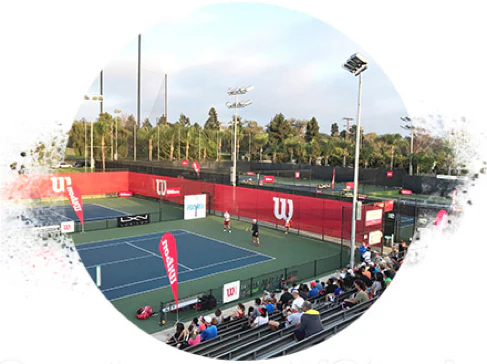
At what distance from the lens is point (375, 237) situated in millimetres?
20984

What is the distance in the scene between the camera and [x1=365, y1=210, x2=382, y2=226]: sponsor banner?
68.4 feet

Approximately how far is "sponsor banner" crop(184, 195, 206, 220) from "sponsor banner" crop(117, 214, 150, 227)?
275cm

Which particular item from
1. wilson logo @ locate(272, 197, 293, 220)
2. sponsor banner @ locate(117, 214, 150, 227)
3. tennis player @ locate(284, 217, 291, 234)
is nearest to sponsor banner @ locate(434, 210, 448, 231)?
tennis player @ locate(284, 217, 291, 234)

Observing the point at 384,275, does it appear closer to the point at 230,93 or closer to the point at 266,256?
the point at 266,256

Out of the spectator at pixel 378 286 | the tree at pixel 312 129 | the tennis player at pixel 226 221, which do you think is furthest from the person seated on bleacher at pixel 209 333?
the tree at pixel 312 129

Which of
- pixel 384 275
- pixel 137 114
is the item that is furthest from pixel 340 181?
pixel 384 275

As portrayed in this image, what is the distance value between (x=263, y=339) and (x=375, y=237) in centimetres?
1362

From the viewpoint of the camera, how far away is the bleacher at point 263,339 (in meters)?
7.90

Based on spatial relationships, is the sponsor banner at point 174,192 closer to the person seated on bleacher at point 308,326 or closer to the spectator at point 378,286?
the spectator at point 378,286

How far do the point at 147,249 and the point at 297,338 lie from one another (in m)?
15.8

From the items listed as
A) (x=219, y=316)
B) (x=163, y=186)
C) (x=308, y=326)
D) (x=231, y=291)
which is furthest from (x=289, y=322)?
(x=163, y=186)

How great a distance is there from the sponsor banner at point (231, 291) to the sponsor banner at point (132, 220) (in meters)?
14.2

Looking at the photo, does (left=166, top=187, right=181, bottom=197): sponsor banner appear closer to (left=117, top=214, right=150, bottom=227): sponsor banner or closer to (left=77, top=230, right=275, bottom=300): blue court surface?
(left=117, top=214, right=150, bottom=227): sponsor banner

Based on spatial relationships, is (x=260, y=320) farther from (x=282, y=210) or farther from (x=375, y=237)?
(x=282, y=210)
